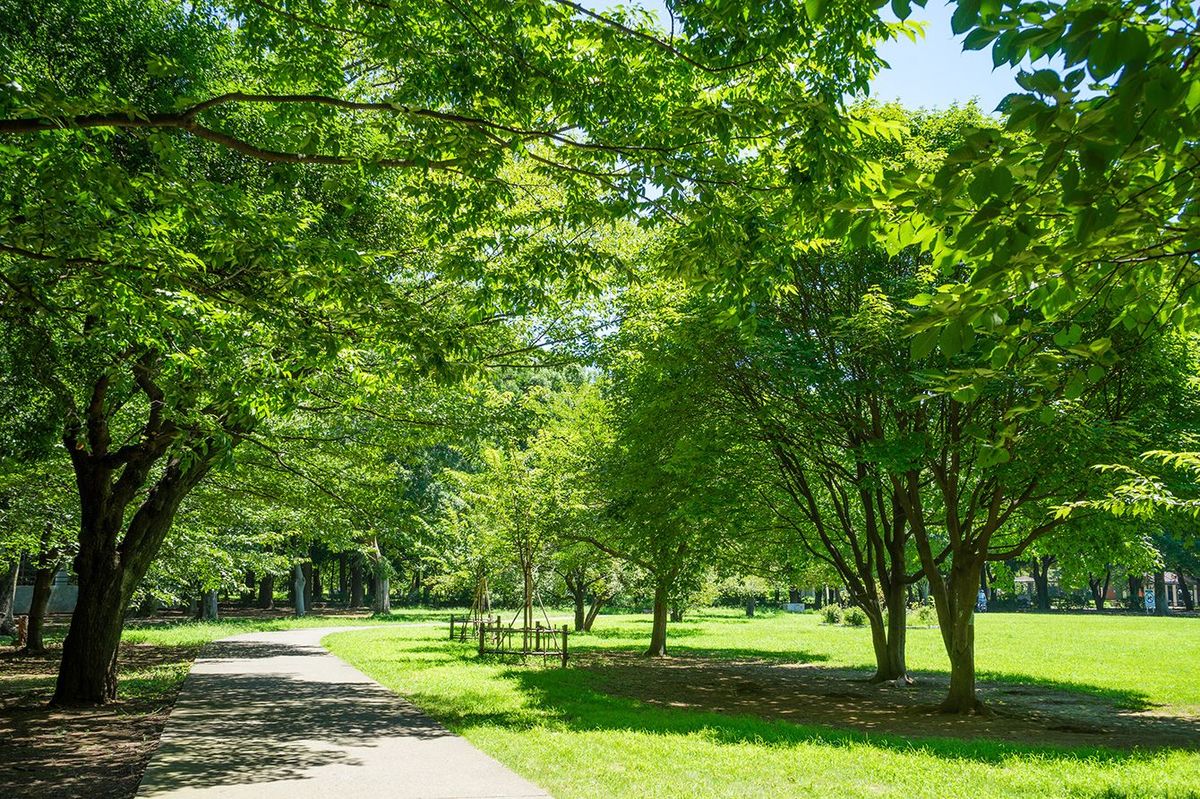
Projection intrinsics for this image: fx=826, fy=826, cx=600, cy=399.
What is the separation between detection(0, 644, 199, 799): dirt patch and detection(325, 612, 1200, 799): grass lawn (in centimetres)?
343

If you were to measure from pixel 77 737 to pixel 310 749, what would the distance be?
10.4ft

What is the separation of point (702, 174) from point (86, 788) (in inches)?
290

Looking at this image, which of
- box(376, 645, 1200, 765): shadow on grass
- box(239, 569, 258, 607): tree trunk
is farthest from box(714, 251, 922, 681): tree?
box(239, 569, 258, 607): tree trunk

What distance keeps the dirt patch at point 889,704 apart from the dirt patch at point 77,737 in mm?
7577

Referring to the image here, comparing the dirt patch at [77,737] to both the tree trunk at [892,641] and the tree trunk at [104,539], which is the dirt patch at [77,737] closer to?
the tree trunk at [104,539]

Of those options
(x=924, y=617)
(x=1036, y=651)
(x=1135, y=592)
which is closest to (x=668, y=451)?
(x=1036, y=651)

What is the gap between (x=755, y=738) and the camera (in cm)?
976

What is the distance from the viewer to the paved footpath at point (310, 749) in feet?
22.3

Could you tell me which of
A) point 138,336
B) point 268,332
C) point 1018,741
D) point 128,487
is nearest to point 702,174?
point 268,332

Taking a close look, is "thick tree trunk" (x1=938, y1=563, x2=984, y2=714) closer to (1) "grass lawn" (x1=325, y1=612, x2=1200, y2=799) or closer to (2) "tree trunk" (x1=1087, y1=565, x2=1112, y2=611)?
(1) "grass lawn" (x1=325, y1=612, x2=1200, y2=799)

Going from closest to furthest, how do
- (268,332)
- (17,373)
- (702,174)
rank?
(702,174)
(268,332)
(17,373)

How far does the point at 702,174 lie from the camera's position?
19.9 feet

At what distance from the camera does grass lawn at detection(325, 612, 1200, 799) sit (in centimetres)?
740

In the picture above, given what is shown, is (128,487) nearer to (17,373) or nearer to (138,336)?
(17,373)
